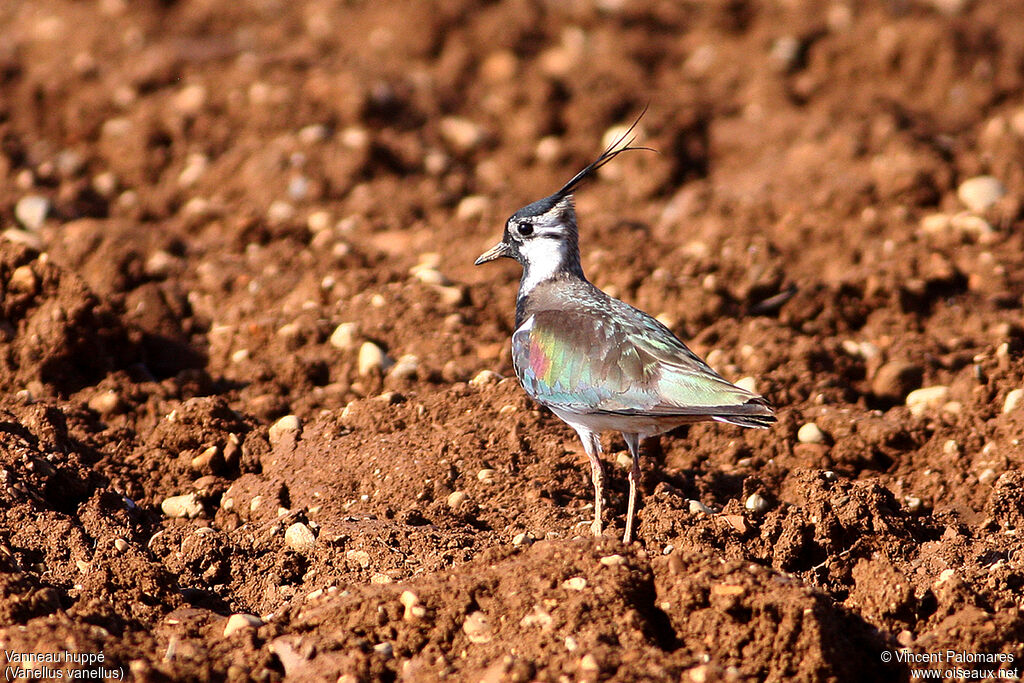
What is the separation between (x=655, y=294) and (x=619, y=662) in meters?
3.73

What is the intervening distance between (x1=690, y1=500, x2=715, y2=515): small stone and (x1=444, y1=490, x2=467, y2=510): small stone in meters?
1.04

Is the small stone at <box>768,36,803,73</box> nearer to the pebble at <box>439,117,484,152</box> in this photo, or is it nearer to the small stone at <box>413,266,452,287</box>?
the pebble at <box>439,117,484,152</box>

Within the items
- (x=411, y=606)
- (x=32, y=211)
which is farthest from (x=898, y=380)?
(x=32, y=211)

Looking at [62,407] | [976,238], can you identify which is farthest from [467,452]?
[976,238]

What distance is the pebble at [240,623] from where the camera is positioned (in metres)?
4.25

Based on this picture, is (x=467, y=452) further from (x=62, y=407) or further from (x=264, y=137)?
(x=264, y=137)

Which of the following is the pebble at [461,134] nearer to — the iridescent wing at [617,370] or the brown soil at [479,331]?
the brown soil at [479,331]

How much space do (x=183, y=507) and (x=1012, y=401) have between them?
425cm

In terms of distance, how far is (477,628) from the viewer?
4.16m

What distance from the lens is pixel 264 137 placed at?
9.52 meters

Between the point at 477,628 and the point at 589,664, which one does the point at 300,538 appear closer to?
the point at 477,628

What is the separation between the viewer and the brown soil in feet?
13.8

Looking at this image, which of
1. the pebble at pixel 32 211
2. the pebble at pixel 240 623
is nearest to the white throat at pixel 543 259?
the pebble at pixel 240 623

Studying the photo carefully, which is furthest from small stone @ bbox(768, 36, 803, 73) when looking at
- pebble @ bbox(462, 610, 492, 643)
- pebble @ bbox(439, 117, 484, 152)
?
pebble @ bbox(462, 610, 492, 643)
